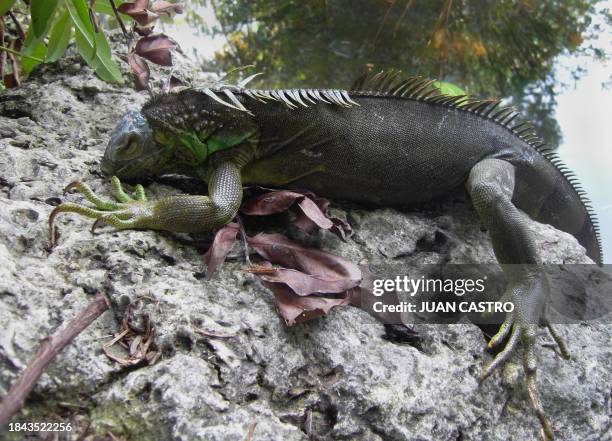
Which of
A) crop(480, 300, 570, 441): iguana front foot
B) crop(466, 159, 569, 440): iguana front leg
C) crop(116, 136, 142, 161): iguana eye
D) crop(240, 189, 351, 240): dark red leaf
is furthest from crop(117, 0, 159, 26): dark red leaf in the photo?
crop(480, 300, 570, 441): iguana front foot

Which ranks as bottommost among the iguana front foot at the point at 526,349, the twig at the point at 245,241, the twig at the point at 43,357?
the iguana front foot at the point at 526,349

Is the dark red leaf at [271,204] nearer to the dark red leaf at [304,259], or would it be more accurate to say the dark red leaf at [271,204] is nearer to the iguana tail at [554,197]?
the dark red leaf at [304,259]

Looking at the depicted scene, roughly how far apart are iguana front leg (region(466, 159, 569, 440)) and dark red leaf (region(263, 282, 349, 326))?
64 centimetres

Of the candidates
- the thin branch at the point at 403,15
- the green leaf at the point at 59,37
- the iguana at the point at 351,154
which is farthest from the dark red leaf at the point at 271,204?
the thin branch at the point at 403,15

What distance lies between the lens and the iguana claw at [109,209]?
1.80m

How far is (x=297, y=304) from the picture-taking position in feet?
5.65

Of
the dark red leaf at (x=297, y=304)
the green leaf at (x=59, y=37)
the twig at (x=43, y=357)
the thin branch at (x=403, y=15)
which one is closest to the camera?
the twig at (x=43, y=357)

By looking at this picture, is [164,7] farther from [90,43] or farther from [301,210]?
[301,210]

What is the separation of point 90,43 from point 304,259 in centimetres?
158

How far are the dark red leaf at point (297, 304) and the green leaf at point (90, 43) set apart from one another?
1562mm

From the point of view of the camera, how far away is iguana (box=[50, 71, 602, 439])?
83.1 inches

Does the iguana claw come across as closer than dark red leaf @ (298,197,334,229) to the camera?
Yes

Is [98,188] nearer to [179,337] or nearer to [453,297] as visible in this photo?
[179,337]

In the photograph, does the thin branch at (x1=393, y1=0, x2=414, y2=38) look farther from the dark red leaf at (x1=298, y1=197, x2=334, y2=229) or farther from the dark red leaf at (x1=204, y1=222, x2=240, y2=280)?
the dark red leaf at (x1=204, y1=222, x2=240, y2=280)
